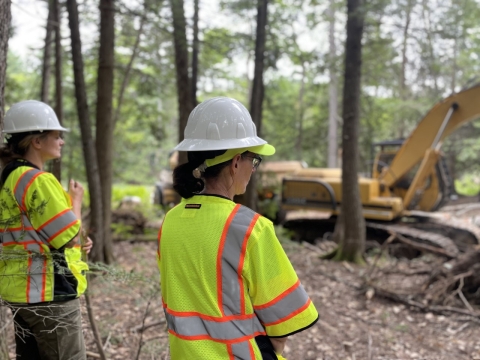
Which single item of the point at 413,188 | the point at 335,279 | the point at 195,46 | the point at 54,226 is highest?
the point at 195,46

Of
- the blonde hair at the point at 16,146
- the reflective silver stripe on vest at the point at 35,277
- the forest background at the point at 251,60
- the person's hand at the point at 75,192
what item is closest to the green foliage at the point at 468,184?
the forest background at the point at 251,60

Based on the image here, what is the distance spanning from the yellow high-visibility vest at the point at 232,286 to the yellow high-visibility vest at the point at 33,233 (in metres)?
0.98

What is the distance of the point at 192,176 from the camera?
1731 millimetres

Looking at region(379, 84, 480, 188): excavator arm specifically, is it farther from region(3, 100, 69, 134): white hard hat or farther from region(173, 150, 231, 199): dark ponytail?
region(173, 150, 231, 199): dark ponytail

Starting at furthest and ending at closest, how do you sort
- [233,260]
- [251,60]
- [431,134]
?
[251,60]
[431,134]
[233,260]

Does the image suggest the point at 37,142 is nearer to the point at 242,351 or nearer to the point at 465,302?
the point at 242,351

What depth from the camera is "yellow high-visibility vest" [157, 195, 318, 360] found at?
1521 mm

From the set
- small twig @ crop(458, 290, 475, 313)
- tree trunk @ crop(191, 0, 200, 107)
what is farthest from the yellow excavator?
tree trunk @ crop(191, 0, 200, 107)

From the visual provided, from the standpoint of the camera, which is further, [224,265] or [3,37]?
[3,37]

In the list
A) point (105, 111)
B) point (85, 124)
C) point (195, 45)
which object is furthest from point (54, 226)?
point (195, 45)

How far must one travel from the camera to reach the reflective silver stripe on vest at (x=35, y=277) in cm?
229

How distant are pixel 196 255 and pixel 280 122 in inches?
792

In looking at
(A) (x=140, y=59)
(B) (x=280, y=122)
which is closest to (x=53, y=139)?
(A) (x=140, y=59)

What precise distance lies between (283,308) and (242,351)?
22 cm
